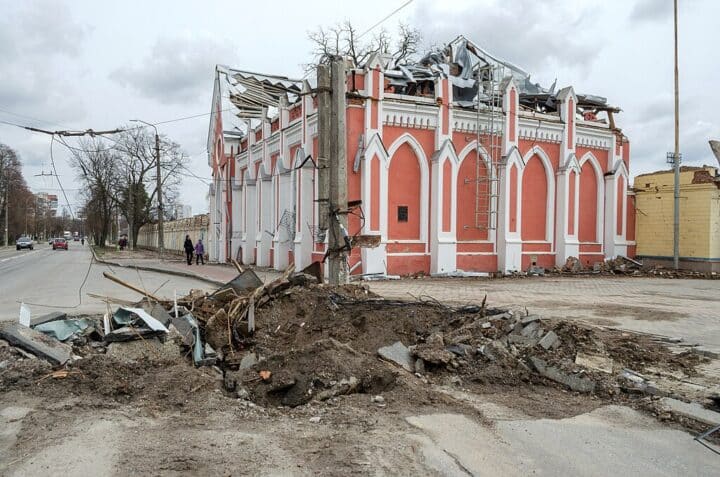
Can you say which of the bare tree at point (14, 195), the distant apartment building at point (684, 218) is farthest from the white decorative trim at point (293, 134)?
the bare tree at point (14, 195)

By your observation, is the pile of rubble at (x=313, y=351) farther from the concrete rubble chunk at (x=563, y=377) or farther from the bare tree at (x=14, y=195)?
the bare tree at (x=14, y=195)

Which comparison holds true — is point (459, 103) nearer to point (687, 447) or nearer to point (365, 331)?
point (365, 331)

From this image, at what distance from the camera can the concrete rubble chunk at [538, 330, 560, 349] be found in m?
6.97

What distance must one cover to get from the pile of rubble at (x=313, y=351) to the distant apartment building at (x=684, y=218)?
18.8m

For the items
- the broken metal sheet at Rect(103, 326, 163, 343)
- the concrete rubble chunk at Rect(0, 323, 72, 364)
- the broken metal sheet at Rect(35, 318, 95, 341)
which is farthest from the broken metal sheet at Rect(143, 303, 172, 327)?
the concrete rubble chunk at Rect(0, 323, 72, 364)

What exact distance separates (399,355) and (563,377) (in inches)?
73.8

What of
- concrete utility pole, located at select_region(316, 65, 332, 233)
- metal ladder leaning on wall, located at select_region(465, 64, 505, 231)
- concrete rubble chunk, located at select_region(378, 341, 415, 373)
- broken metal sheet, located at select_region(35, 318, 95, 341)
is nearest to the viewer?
concrete rubble chunk, located at select_region(378, 341, 415, 373)

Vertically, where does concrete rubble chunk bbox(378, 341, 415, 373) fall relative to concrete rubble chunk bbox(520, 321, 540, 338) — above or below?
below

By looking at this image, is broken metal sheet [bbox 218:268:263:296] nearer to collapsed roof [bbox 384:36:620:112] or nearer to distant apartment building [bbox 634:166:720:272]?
collapsed roof [bbox 384:36:620:112]

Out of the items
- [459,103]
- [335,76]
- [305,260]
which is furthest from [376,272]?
[335,76]

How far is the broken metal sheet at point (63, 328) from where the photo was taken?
280 inches

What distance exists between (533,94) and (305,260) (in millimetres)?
12689

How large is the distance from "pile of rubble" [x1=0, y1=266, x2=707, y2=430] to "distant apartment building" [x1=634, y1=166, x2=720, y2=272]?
61.6 feet

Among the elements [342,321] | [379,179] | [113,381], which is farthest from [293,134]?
[113,381]
